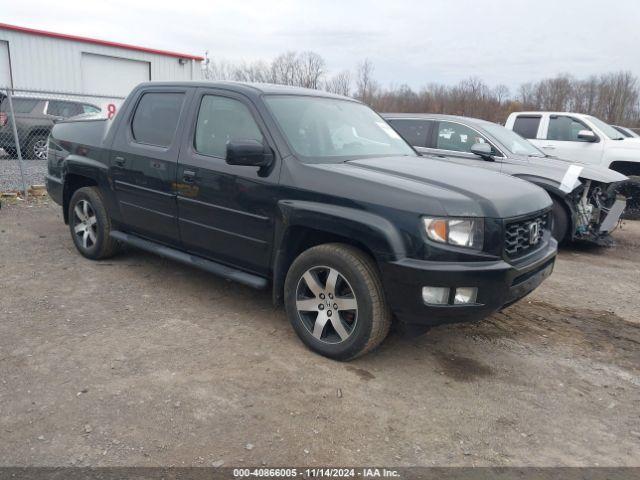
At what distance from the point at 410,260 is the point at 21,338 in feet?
9.14

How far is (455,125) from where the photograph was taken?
7.79 m

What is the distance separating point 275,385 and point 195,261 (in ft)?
5.10

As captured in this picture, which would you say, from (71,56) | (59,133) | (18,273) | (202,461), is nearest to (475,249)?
(202,461)

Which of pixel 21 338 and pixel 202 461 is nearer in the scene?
pixel 202 461

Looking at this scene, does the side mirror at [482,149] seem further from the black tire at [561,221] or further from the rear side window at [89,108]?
the rear side window at [89,108]

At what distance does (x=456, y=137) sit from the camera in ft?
25.4

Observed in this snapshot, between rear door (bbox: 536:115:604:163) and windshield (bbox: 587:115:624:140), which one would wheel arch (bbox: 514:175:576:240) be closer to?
rear door (bbox: 536:115:604:163)

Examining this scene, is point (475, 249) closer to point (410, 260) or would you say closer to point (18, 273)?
point (410, 260)

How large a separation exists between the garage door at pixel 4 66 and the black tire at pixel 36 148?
708 cm

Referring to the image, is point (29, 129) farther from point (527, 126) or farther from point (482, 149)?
point (527, 126)

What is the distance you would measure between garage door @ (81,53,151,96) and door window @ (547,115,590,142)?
16.6 meters

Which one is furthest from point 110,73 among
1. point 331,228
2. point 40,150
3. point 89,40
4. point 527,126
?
point 331,228

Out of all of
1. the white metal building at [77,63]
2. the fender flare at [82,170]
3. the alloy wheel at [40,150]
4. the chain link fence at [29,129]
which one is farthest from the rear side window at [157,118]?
the white metal building at [77,63]

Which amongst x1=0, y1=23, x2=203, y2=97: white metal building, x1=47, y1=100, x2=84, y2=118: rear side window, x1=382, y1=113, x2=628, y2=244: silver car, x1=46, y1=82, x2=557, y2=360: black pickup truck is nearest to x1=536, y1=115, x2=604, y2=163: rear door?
x1=382, y1=113, x2=628, y2=244: silver car
